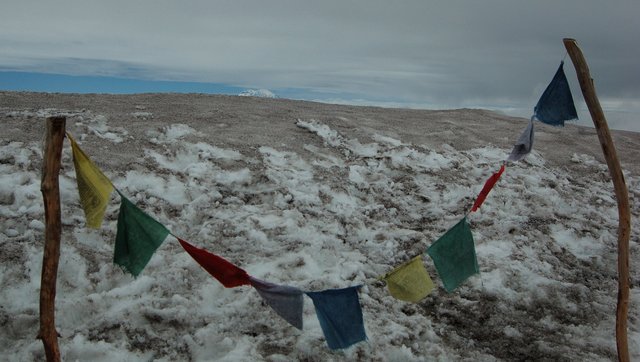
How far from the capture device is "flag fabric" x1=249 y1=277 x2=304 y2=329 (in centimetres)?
370

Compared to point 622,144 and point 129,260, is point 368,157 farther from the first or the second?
point 622,144

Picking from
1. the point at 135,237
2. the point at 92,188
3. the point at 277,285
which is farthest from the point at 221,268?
the point at 92,188

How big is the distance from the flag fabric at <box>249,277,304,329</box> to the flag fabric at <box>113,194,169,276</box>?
751 mm

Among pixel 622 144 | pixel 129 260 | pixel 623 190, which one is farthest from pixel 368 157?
pixel 622 144

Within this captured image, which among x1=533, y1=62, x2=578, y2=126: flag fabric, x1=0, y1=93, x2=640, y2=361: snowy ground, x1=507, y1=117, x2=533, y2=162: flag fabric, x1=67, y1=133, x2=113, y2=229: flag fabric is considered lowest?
x1=0, y1=93, x2=640, y2=361: snowy ground

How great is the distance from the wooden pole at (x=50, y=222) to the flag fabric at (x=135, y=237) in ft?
1.34

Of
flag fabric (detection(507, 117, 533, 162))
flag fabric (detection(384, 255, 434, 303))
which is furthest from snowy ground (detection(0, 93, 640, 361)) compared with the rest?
flag fabric (detection(507, 117, 533, 162))

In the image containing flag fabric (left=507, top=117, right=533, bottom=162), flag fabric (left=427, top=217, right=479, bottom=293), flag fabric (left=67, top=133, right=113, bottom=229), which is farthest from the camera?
flag fabric (left=507, top=117, right=533, bottom=162)

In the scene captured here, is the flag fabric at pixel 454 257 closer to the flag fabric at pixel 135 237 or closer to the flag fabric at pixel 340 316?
the flag fabric at pixel 340 316

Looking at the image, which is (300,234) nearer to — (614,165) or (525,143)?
(525,143)

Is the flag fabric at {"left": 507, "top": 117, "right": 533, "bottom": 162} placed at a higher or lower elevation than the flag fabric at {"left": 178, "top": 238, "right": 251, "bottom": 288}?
higher

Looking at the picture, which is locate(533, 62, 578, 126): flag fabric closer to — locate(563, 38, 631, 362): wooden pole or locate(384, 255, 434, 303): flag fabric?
locate(563, 38, 631, 362): wooden pole

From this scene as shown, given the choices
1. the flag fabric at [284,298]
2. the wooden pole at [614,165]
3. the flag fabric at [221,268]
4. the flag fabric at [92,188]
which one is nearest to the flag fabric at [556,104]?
the wooden pole at [614,165]

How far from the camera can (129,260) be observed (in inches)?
147
